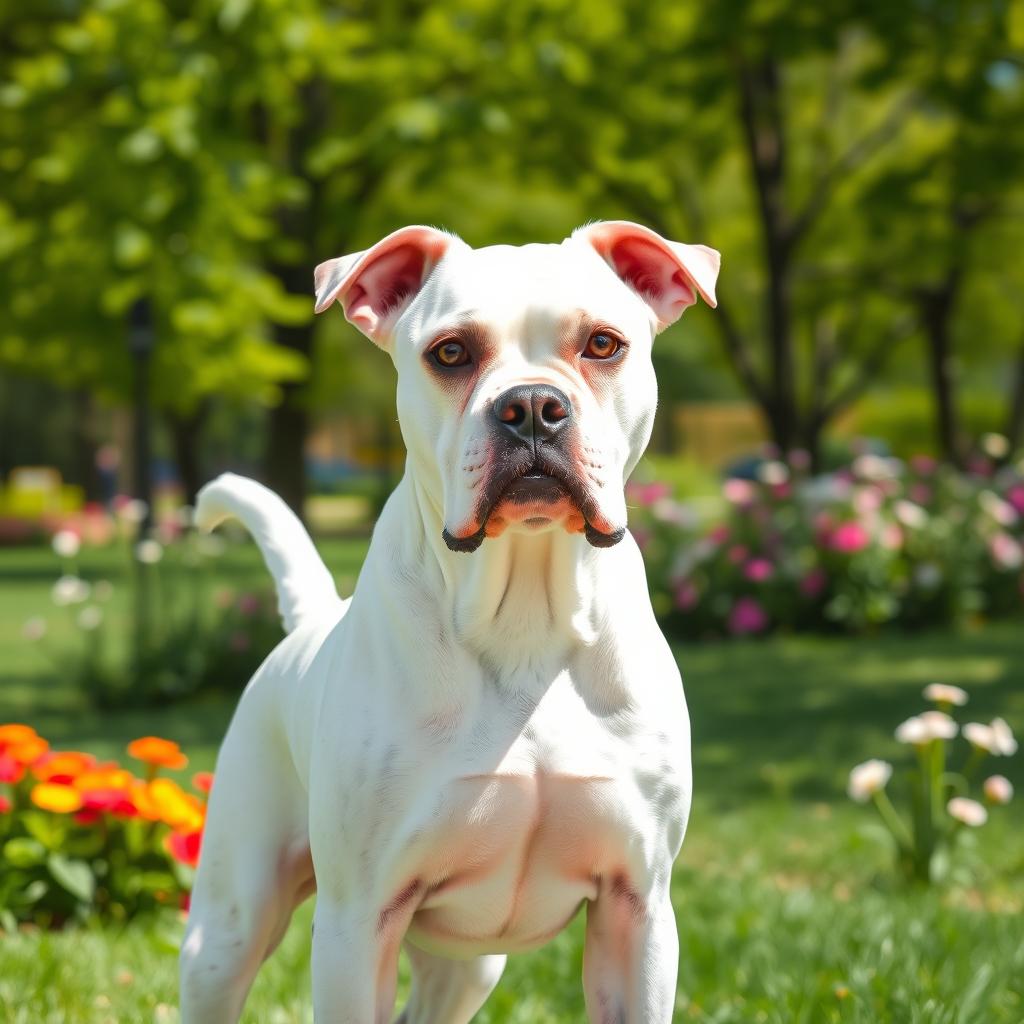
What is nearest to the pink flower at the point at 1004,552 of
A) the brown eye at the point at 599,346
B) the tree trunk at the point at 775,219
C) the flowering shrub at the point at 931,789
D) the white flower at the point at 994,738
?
the tree trunk at the point at 775,219

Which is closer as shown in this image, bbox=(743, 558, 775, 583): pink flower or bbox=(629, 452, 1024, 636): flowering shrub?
bbox=(743, 558, 775, 583): pink flower

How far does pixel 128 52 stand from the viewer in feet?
46.0

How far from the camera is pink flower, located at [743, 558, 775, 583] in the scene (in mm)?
13125

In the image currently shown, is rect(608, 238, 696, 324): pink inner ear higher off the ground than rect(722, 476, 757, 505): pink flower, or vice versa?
rect(608, 238, 696, 324): pink inner ear

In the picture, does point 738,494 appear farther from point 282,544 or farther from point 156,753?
point 282,544

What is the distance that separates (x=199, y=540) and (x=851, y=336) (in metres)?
20.2

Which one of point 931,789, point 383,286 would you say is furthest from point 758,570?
point 383,286

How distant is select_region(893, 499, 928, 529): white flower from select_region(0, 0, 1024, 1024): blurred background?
135 mm

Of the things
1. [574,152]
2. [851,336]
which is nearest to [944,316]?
[851,336]

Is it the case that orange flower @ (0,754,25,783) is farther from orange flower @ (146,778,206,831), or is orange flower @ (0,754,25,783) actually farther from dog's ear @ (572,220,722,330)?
dog's ear @ (572,220,722,330)

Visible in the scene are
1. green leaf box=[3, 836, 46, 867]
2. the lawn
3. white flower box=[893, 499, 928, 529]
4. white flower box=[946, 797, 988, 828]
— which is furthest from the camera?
white flower box=[893, 499, 928, 529]

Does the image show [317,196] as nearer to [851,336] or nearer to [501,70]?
[501,70]

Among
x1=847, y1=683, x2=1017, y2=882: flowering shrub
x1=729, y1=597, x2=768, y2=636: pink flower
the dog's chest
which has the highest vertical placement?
the dog's chest

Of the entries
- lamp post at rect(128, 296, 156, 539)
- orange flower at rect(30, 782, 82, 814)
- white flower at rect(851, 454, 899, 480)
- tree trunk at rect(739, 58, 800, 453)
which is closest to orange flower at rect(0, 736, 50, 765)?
orange flower at rect(30, 782, 82, 814)
